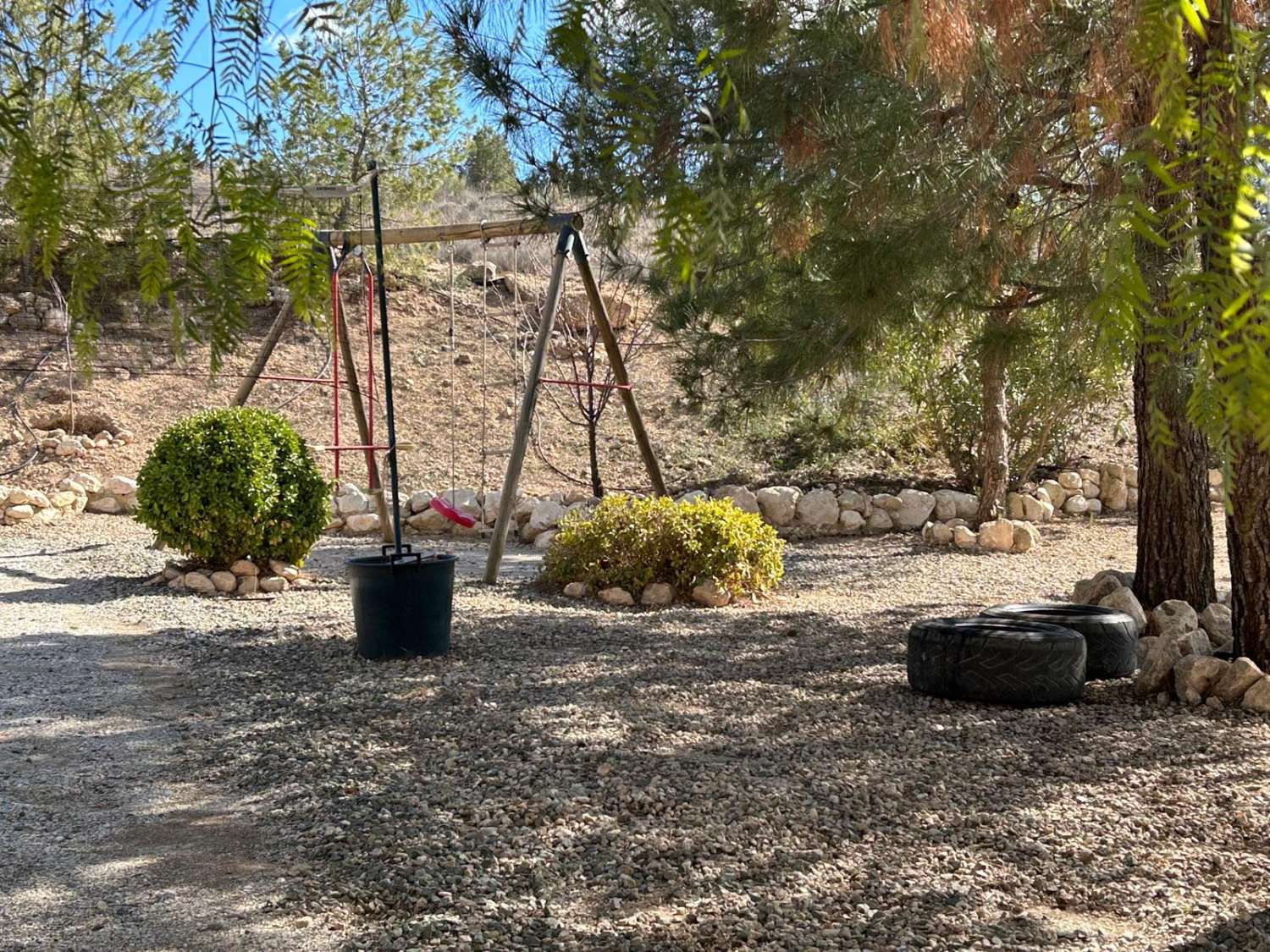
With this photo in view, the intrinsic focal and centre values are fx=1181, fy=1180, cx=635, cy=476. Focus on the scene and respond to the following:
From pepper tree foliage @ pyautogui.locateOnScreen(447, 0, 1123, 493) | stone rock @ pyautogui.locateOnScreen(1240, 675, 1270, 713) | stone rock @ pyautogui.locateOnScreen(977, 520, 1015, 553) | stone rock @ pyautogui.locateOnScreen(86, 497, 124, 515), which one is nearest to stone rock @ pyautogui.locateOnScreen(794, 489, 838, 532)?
stone rock @ pyautogui.locateOnScreen(977, 520, 1015, 553)

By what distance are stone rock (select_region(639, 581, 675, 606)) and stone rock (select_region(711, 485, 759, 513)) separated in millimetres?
3380

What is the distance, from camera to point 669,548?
6.33 m

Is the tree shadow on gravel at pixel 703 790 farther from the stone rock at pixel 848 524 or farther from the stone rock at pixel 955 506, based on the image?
the stone rock at pixel 955 506

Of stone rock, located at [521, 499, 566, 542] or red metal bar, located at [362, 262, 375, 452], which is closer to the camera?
red metal bar, located at [362, 262, 375, 452]

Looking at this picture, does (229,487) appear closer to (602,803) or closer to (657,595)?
(657,595)

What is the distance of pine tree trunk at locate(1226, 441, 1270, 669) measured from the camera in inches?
159

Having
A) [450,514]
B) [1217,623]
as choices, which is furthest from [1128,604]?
[450,514]

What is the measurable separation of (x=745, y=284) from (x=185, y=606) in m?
3.63

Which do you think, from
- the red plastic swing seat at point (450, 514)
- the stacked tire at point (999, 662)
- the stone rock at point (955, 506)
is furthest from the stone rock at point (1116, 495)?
the stacked tire at point (999, 662)

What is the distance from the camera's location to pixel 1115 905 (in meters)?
2.48

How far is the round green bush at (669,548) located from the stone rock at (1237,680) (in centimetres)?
270

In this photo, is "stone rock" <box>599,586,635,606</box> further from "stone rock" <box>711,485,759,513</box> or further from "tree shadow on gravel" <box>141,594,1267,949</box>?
"stone rock" <box>711,485,759,513</box>

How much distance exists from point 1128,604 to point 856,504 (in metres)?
4.59

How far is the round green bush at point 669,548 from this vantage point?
628 centimetres
